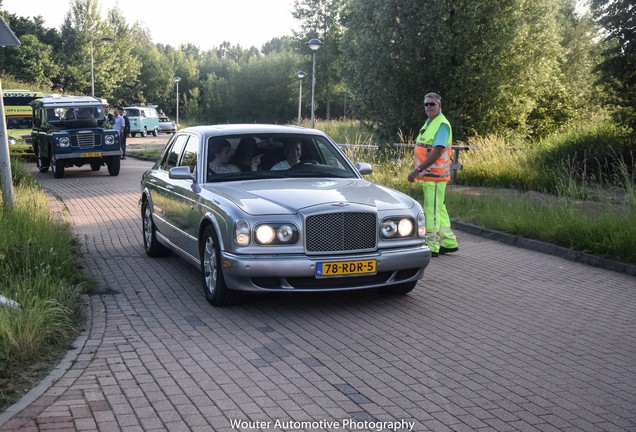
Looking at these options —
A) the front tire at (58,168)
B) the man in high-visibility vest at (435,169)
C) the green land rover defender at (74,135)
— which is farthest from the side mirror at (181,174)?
the front tire at (58,168)

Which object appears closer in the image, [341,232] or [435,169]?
[341,232]

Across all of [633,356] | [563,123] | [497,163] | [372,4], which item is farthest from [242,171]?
[563,123]

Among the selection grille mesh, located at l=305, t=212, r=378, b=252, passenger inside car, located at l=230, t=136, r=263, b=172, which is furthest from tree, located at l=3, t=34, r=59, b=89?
grille mesh, located at l=305, t=212, r=378, b=252

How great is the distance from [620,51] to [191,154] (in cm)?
1282

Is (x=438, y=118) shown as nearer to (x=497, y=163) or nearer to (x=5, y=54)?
(x=497, y=163)

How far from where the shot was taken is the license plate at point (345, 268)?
6.61m

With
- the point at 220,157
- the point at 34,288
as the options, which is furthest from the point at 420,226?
the point at 34,288

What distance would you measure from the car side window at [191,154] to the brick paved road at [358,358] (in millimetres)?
1246

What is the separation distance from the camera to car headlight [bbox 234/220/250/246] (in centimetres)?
664

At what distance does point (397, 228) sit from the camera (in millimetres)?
7066

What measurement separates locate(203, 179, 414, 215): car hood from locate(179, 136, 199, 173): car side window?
2.00 feet

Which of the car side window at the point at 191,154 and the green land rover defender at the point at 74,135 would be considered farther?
the green land rover defender at the point at 74,135

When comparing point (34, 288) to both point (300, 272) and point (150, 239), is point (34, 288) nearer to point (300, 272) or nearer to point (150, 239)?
point (300, 272)

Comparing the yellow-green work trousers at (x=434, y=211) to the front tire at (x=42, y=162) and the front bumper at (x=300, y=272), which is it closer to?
the front bumper at (x=300, y=272)
